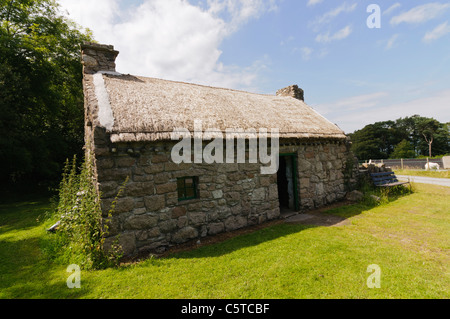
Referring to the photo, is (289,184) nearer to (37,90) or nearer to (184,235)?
(184,235)

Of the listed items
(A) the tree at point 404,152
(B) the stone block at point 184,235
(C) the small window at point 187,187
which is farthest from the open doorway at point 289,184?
(A) the tree at point 404,152

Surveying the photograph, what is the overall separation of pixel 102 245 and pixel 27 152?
39.9 feet

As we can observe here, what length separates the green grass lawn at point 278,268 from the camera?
10.9 feet

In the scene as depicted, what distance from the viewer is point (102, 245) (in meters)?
4.33

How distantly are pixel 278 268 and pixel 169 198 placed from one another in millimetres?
2839

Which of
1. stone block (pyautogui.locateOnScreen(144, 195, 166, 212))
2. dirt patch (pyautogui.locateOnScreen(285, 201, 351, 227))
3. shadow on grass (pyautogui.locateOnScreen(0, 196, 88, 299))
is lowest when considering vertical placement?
shadow on grass (pyautogui.locateOnScreen(0, 196, 88, 299))

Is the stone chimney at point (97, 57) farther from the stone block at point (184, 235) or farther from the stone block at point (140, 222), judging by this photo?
the stone block at point (184, 235)

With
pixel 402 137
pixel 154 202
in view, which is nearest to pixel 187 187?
pixel 154 202

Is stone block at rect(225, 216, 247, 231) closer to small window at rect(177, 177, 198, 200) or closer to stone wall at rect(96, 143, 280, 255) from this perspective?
stone wall at rect(96, 143, 280, 255)

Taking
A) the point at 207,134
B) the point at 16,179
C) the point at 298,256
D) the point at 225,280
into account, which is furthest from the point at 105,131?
the point at 16,179

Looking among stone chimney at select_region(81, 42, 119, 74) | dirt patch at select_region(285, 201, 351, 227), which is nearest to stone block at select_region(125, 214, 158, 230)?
dirt patch at select_region(285, 201, 351, 227)

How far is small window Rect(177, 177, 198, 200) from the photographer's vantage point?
5.38 meters

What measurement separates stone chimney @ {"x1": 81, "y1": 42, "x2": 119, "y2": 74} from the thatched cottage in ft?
0.10

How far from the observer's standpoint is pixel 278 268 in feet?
12.8
